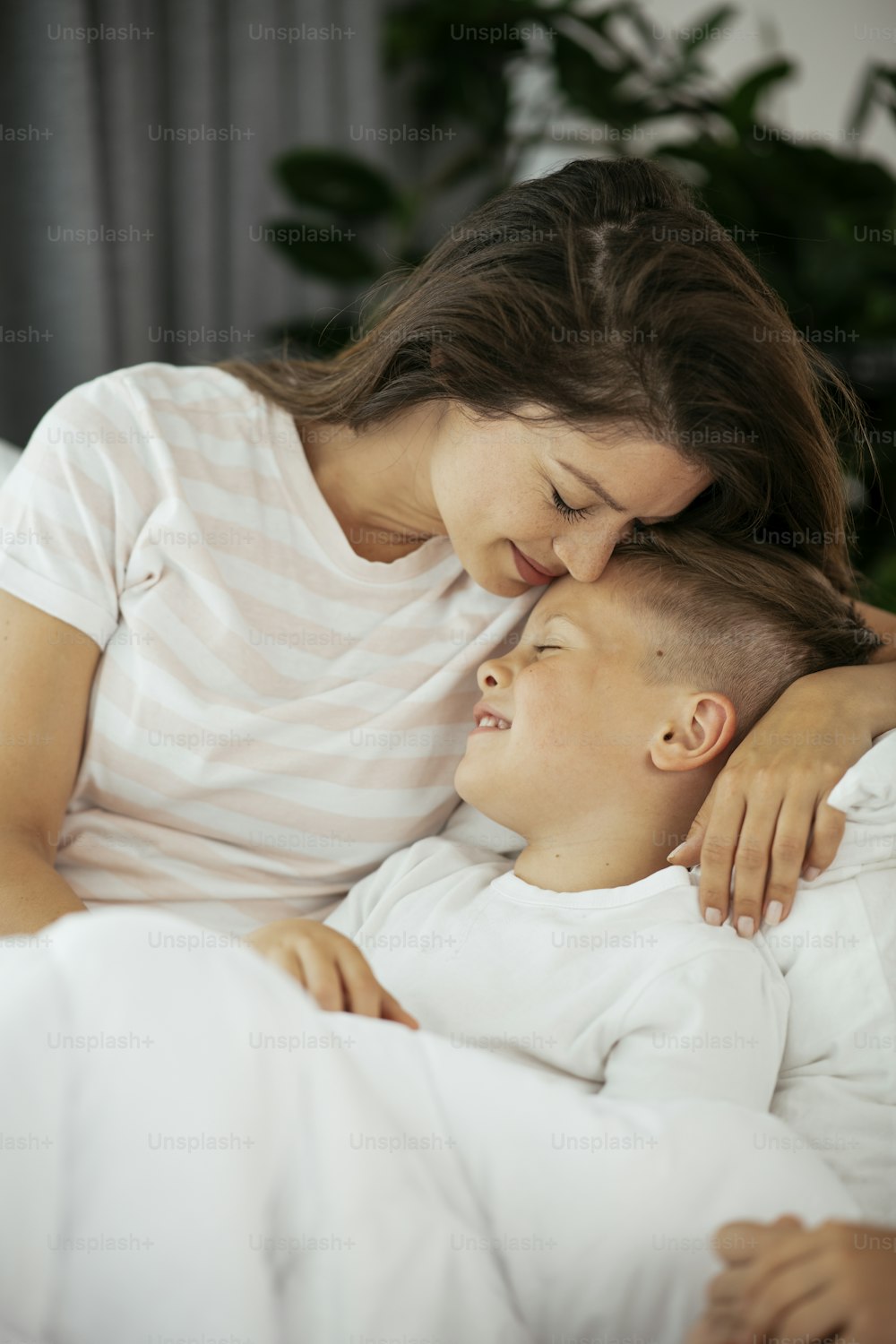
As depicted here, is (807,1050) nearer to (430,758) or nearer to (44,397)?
(430,758)

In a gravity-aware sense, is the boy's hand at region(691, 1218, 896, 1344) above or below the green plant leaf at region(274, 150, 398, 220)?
below

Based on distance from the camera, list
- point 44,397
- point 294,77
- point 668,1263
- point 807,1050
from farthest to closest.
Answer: point 294,77 → point 44,397 → point 807,1050 → point 668,1263

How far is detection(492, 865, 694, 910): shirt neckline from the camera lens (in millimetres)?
1066

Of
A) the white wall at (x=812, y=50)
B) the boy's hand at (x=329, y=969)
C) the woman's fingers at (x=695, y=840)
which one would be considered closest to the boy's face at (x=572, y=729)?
the woman's fingers at (x=695, y=840)

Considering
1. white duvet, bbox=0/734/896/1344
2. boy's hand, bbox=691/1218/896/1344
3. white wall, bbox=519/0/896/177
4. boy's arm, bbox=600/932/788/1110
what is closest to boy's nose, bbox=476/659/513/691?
boy's arm, bbox=600/932/788/1110

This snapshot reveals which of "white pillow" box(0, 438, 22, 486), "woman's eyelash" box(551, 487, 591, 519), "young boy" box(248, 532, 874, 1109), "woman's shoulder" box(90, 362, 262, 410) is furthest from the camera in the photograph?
"white pillow" box(0, 438, 22, 486)

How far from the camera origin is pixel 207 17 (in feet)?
8.06

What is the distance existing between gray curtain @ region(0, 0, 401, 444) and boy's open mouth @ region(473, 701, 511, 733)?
4.19ft

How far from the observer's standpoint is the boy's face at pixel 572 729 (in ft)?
3.76

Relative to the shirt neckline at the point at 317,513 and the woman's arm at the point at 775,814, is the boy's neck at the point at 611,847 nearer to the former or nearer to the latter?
the woman's arm at the point at 775,814

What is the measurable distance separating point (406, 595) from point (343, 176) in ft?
4.73

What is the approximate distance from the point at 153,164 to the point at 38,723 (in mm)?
1722

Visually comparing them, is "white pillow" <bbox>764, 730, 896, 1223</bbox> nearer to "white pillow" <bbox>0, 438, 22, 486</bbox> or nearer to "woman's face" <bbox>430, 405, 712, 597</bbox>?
"woman's face" <bbox>430, 405, 712, 597</bbox>

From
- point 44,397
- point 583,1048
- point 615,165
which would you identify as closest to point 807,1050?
point 583,1048
